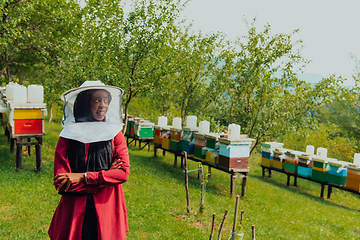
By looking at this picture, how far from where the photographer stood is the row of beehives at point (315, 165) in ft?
31.4

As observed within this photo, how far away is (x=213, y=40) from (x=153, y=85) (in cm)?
607

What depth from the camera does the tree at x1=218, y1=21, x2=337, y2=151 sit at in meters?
11.4

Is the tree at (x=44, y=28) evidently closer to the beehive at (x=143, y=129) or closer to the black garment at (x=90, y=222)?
the beehive at (x=143, y=129)

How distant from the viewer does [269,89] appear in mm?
11430

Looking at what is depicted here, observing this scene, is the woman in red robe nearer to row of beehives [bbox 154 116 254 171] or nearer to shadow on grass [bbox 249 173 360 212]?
row of beehives [bbox 154 116 254 171]

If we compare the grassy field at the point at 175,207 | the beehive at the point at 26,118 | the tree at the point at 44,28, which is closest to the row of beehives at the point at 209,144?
the grassy field at the point at 175,207

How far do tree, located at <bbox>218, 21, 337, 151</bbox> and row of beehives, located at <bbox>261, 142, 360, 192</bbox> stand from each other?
38.6 inches

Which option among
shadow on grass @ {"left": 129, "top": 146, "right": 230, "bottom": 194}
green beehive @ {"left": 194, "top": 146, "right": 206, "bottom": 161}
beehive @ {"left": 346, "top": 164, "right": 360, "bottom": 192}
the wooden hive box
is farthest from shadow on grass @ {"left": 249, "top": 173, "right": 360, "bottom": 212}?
green beehive @ {"left": 194, "top": 146, "right": 206, "bottom": 161}

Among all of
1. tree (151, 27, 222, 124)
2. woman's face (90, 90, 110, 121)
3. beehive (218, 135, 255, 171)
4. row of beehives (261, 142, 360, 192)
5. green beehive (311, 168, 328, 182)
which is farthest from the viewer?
tree (151, 27, 222, 124)

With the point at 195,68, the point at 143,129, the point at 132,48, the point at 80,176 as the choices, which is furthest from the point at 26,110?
the point at 195,68

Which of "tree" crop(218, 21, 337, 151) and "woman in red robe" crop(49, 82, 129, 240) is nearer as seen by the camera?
"woman in red robe" crop(49, 82, 129, 240)

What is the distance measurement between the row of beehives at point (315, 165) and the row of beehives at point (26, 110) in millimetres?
9258

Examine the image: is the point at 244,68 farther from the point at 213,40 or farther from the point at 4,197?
the point at 4,197

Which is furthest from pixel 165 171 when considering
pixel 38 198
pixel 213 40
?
pixel 213 40
